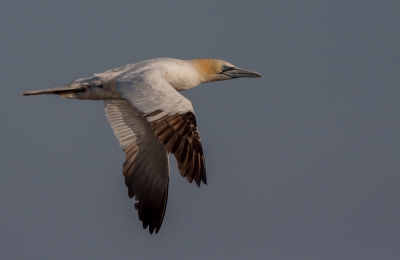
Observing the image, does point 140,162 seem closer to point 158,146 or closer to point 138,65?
point 158,146

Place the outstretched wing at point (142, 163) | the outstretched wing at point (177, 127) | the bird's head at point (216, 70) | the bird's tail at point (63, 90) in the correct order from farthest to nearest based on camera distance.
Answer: the bird's head at point (216, 70), the outstretched wing at point (142, 163), the bird's tail at point (63, 90), the outstretched wing at point (177, 127)

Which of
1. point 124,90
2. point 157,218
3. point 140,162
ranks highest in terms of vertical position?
point 124,90

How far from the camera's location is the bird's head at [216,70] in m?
14.9

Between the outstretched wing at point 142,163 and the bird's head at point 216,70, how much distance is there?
130 centimetres

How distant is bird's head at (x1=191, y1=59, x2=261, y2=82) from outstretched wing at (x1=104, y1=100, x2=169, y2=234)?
1.30m

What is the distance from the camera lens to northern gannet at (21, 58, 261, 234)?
11.8 meters

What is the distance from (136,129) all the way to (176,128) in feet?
10.6

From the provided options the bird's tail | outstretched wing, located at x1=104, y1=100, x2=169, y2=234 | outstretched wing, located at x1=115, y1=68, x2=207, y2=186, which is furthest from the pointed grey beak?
outstretched wing, located at x1=115, y1=68, x2=207, y2=186

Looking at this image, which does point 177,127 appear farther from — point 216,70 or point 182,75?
point 216,70

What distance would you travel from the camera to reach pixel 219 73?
15188 millimetres

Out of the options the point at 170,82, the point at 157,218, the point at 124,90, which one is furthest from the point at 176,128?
the point at 157,218

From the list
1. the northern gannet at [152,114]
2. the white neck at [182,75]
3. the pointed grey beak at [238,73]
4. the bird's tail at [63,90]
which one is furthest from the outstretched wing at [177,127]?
the pointed grey beak at [238,73]

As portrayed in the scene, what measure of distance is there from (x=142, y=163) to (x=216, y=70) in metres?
2.04

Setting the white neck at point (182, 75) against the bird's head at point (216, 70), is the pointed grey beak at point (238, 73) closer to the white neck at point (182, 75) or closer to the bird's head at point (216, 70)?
the bird's head at point (216, 70)
